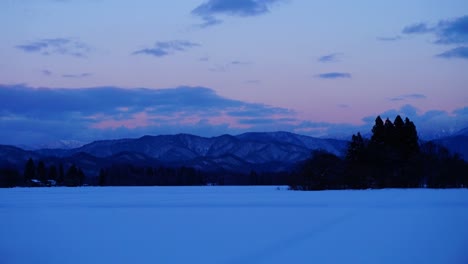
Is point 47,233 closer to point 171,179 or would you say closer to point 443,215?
point 443,215

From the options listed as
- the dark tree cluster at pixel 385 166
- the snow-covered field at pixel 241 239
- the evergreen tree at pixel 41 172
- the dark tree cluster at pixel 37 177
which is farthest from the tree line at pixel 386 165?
the evergreen tree at pixel 41 172

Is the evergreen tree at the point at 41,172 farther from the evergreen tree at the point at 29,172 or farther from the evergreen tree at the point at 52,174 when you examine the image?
the evergreen tree at the point at 52,174

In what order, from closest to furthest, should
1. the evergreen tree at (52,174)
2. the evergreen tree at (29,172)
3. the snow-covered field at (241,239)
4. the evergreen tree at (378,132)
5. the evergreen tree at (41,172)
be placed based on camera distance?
the snow-covered field at (241,239) → the evergreen tree at (378,132) → the evergreen tree at (29,172) → the evergreen tree at (41,172) → the evergreen tree at (52,174)

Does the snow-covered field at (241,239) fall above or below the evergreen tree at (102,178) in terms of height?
above

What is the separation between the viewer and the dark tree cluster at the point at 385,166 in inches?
2486

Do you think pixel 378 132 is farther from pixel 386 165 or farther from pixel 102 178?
pixel 102 178

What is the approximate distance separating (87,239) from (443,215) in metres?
12.8

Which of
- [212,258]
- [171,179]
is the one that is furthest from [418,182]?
[171,179]

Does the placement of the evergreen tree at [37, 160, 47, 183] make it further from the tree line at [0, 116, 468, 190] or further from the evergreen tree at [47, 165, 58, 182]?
the tree line at [0, 116, 468, 190]

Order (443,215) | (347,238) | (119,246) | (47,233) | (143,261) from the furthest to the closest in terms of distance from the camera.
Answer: (443,215) < (47,233) < (347,238) < (119,246) < (143,261)

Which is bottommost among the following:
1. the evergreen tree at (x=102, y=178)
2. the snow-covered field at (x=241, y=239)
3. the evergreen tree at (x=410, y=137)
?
the evergreen tree at (x=102, y=178)

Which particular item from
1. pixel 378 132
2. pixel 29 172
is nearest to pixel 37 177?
pixel 29 172

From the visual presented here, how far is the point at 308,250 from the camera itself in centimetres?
1250

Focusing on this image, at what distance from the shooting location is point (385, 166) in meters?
66.5
